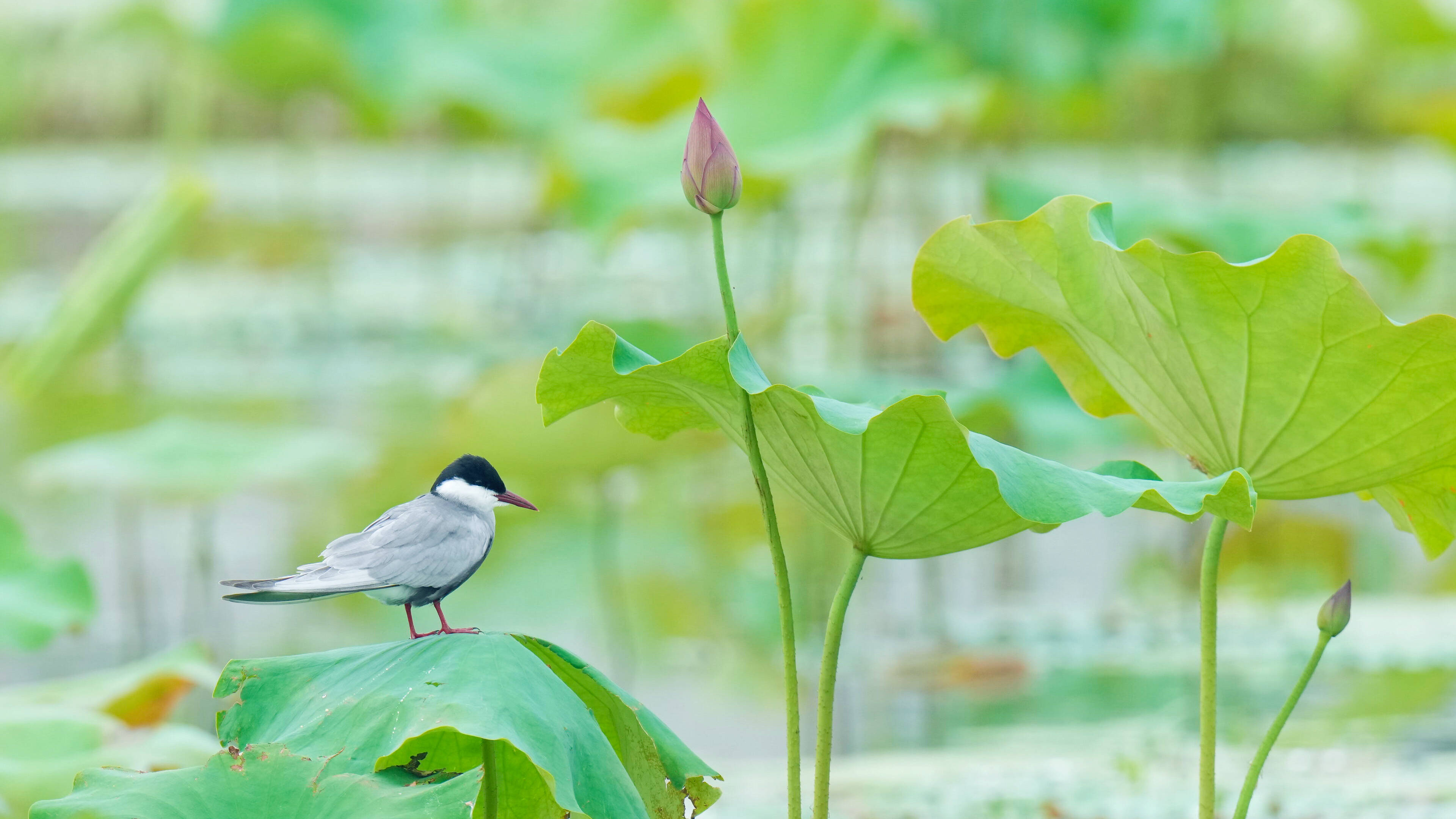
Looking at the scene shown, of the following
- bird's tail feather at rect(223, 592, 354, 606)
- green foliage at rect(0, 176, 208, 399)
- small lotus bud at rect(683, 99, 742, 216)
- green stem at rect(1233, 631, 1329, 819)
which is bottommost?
green stem at rect(1233, 631, 1329, 819)

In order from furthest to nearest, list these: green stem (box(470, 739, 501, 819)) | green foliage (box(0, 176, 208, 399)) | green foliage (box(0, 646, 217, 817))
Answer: green foliage (box(0, 176, 208, 399)) < green foliage (box(0, 646, 217, 817)) < green stem (box(470, 739, 501, 819))

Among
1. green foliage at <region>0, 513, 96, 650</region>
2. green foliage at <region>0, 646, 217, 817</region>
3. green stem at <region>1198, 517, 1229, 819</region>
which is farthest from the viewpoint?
green foliage at <region>0, 513, 96, 650</region>

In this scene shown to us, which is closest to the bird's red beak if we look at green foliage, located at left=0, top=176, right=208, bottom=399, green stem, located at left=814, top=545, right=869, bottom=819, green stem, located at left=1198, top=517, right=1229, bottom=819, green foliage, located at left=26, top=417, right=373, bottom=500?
green stem, located at left=814, top=545, right=869, bottom=819

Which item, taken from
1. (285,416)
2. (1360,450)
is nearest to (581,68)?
(285,416)

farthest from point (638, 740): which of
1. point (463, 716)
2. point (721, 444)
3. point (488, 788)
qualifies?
point (721, 444)

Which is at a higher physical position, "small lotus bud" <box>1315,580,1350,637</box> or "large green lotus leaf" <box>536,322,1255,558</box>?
"large green lotus leaf" <box>536,322,1255,558</box>

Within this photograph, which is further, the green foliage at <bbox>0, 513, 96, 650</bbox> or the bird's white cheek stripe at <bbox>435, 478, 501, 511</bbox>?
the green foliage at <bbox>0, 513, 96, 650</bbox>

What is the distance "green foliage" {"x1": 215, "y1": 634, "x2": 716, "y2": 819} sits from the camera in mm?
915

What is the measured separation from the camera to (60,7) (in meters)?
7.19

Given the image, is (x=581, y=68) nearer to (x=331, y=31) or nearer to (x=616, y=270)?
(x=331, y=31)

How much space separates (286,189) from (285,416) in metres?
7.23

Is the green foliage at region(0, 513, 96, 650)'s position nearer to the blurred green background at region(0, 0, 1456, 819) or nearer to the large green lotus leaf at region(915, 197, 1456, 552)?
the blurred green background at region(0, 0, 1456, 819)

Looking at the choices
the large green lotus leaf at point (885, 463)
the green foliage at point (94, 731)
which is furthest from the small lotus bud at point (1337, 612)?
the green foliage at point (94, 731)

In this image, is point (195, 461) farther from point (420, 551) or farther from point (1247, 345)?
point (1247, 345)
